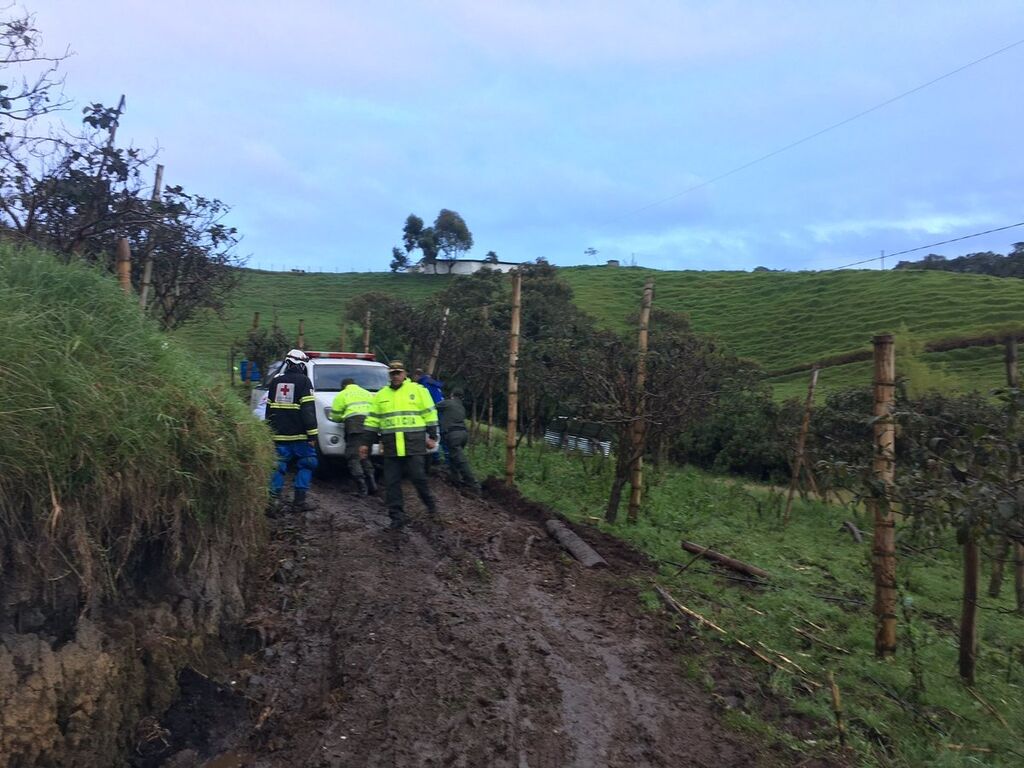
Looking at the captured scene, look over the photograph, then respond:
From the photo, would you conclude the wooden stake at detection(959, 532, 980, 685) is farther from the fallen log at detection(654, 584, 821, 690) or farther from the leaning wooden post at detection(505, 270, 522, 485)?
the leaning wooden post at detection(505, 270, 522, 485)

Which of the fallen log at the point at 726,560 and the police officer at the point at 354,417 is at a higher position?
the police officer at the point at 354,417

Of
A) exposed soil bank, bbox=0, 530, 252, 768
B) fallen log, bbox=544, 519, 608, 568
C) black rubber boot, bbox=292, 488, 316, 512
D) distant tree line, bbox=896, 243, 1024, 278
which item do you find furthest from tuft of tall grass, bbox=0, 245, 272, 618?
distant tree line, bbox=896, 243, 1024, 278

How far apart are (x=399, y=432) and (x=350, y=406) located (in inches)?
87.5

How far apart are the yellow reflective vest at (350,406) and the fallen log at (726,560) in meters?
4.33

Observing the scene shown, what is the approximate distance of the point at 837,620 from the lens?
24.2ft

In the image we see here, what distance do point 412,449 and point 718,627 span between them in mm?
3501

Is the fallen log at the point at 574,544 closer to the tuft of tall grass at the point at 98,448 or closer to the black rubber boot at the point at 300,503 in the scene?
the black rubber boot at the point at 300,503

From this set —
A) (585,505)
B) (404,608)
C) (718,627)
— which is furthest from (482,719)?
(585,505)

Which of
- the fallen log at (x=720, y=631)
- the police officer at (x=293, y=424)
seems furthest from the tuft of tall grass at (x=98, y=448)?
the fallen log at (x=720, y=631)

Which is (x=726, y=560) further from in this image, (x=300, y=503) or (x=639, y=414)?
(x=300, y=503)

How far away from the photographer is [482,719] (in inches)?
188

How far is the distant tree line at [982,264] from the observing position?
57.0m

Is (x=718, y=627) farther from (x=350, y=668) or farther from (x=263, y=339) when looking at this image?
(x=263, y=339)

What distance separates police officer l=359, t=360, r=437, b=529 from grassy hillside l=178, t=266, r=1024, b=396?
2312cm
